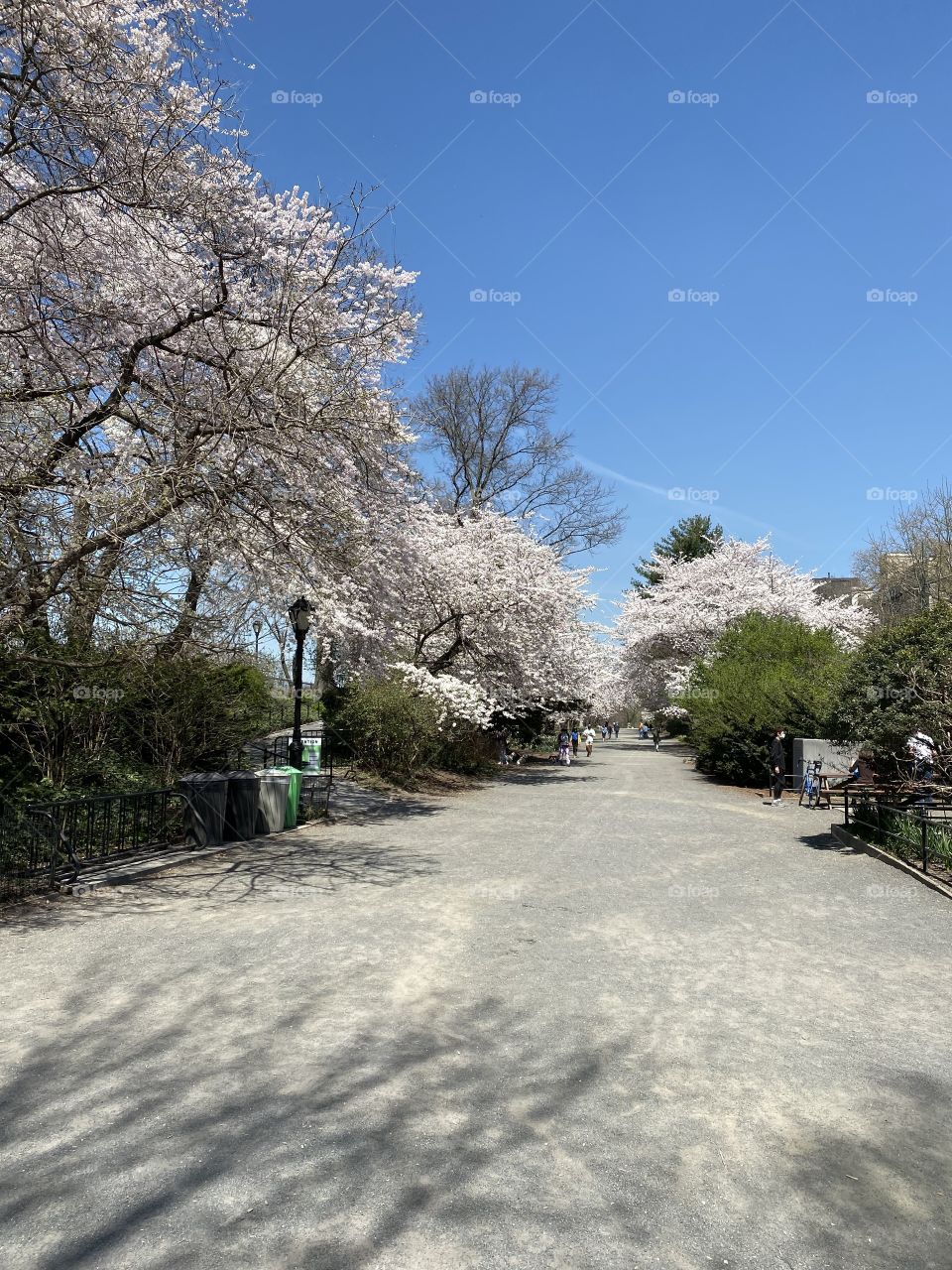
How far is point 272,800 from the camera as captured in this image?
14312 mm

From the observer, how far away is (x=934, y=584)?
1673 inches

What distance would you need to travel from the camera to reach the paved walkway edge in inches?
403

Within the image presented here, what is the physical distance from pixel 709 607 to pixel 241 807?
3425 centimetres

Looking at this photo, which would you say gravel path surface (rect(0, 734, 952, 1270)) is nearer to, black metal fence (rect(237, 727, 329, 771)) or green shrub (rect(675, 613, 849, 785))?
black metal fence (rect(237, 727, 329, 771))

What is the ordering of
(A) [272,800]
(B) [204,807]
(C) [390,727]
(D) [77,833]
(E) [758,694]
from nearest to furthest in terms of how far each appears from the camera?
1. (D) [77,833]
2. (B) [204,807]
3. (A) [272,800]
4. (C) [390,727]
5. (E) [758,694]

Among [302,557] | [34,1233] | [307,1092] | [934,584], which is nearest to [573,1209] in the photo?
[307,1092]

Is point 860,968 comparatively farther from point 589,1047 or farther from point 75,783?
point 75,783

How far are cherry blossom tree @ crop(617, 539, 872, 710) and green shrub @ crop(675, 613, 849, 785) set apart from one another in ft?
29.6

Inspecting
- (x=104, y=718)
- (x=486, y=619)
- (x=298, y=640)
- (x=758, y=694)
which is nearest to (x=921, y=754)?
(x=298, y=640)

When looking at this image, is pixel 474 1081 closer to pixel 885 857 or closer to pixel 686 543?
pixel 885 857

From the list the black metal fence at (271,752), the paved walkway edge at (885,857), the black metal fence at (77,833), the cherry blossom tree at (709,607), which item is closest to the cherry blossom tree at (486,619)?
the black metal fence at (271,752)

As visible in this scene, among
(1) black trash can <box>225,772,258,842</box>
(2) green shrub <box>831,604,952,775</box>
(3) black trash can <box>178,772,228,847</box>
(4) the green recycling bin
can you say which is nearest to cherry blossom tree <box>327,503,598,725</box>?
(4) the green recycling bin

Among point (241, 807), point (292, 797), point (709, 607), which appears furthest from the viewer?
point (709, 607)

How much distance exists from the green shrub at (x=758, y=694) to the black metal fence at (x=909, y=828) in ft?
25.5
